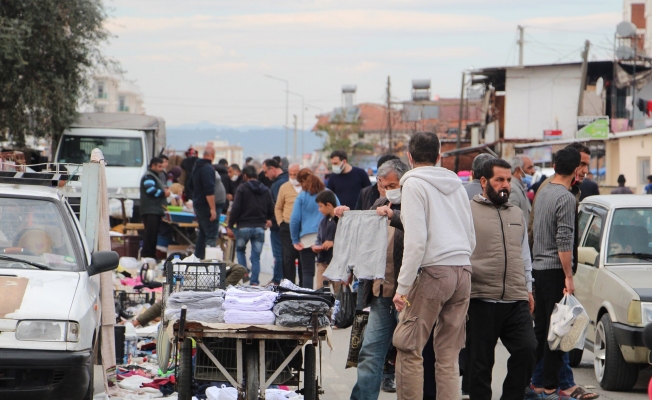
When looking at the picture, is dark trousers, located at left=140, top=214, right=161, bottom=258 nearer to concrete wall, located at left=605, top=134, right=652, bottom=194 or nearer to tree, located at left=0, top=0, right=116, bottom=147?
tree, located at left=0, top=0, right=116, bottom=147

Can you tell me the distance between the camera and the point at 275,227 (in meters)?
15.0

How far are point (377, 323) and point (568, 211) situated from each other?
2053 millimetres

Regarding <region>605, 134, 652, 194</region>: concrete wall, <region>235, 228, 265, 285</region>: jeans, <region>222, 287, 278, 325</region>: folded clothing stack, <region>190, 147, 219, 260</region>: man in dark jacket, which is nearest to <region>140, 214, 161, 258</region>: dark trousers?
<region>190, 147, 219, 260</region>: man in dark jacket

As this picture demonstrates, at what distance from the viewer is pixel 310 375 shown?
248 inches

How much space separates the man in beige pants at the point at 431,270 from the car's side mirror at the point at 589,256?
10.8ft

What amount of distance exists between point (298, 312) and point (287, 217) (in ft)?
25.0

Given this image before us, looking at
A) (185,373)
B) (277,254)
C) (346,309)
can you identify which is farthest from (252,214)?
(185,373)

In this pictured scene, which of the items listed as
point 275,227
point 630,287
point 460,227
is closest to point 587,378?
point 630,287

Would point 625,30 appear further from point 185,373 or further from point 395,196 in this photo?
point 185,373

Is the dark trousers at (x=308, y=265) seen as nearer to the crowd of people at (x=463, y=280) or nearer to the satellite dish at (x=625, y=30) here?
the crowd of people at (x=463, y=280)

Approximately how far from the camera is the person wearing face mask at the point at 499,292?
6645 millimetres

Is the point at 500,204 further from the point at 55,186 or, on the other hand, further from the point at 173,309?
the point at 55,186

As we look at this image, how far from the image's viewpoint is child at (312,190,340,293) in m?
10.4

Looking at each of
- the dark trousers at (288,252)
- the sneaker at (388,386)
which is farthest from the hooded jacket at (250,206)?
the sneaker at (388,386)
